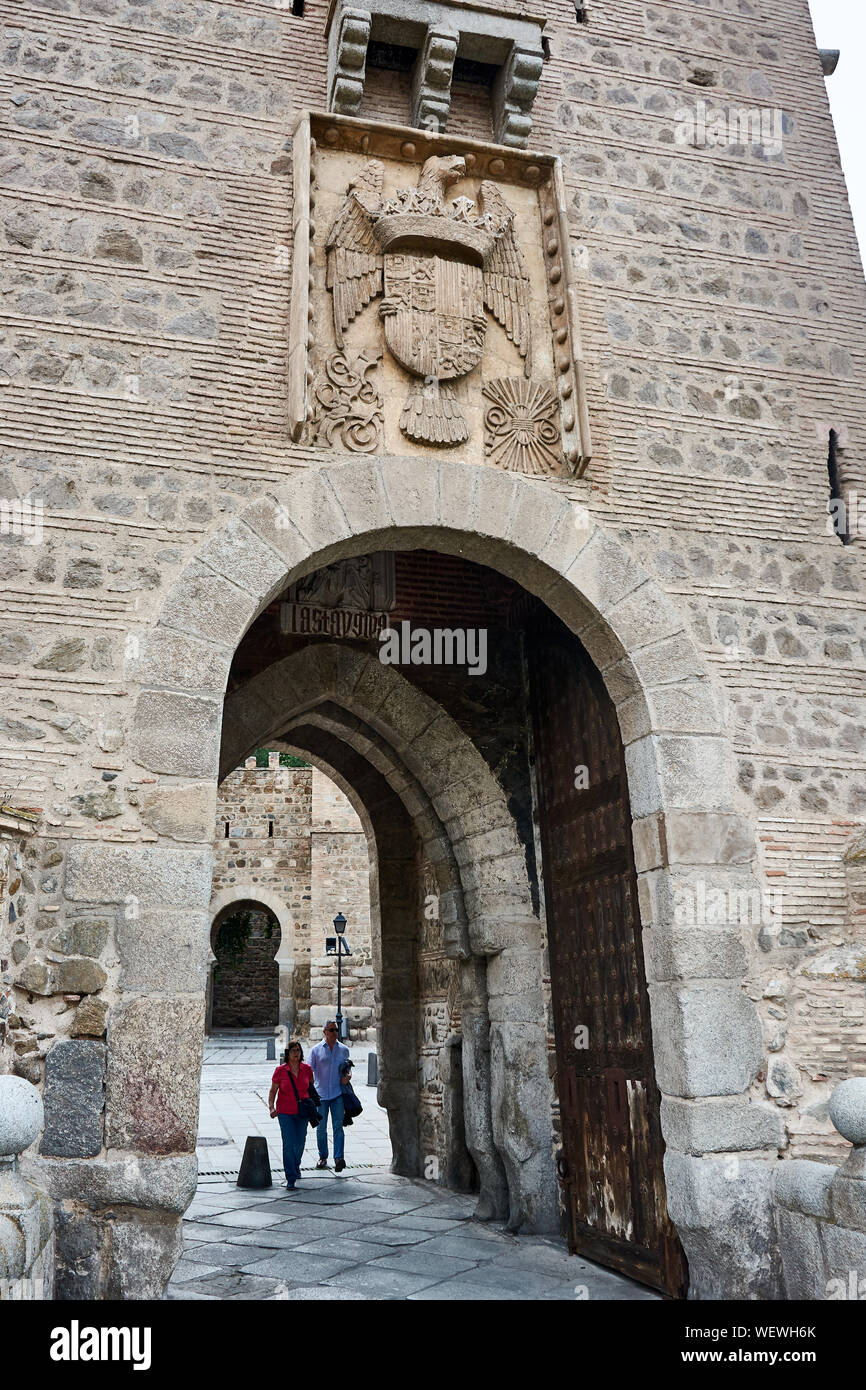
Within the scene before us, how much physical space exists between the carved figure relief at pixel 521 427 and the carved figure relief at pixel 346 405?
1.71 ft

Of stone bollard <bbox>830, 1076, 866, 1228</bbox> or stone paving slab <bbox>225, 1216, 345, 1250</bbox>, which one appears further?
stone paving slab <bbox>225, 1216, 345, 1250</bbox>

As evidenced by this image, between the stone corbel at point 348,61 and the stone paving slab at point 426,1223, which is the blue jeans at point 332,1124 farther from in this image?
the stone corbel at point 348,61

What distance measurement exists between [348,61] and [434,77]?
433mm

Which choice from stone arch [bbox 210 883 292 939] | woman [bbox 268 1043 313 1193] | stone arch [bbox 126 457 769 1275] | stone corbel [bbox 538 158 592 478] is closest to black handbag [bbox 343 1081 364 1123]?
woman [bbox 268 1043 313 1193]

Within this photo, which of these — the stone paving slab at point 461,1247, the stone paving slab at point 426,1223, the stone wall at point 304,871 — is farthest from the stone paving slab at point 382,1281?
the stone wall at point 304,871

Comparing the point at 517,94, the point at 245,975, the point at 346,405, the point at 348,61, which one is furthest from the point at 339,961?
the point at 348,61

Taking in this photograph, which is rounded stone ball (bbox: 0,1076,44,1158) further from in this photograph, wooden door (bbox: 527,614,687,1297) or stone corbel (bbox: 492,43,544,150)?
stone corbel (bbox: 492,43,544,150)

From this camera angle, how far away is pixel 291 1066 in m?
7.22

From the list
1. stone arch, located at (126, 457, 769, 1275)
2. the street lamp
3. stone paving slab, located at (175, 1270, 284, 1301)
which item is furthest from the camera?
the street lamp

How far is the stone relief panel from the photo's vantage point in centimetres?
453

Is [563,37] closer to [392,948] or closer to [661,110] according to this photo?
[661,110]

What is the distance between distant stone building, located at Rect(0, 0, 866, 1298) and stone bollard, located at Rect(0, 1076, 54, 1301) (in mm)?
315

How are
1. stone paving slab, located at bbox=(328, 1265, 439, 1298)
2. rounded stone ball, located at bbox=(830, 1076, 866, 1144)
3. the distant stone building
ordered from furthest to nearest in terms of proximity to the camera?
stone paving slab, located at bbox=(328, 1265, 439, 1298), the distant stone building, rounded stone ball, located at bbox=(830, 1076, 866, 1144)
